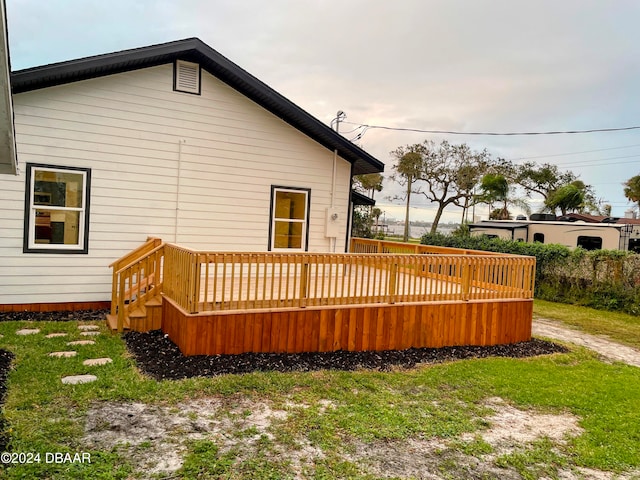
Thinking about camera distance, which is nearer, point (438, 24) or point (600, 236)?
point (438, 24)

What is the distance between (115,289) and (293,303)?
275 cm

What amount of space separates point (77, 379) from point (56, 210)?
13.2 ft

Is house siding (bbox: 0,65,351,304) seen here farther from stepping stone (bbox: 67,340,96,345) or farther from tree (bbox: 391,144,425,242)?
tree (bbox: 391,144,425,242)

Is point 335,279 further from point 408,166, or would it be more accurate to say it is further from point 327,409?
point 408,166

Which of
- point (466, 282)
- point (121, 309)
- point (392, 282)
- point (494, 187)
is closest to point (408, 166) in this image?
point (494, 187)

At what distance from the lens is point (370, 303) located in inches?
251

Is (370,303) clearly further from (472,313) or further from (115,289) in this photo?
(115,289)

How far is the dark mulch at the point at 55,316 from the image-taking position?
267 inches

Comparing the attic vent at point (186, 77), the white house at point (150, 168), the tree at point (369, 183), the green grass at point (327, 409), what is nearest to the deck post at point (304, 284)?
the green grass at point (327, 409)

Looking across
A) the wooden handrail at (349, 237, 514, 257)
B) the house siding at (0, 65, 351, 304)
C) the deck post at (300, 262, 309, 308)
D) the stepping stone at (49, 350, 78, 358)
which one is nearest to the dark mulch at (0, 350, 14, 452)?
the stepping stone at (49, 350, 78, 358)

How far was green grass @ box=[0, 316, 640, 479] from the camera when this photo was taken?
3027 millimetres

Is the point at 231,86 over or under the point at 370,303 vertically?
over

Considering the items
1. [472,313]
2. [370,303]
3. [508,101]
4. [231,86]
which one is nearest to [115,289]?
[370,303]

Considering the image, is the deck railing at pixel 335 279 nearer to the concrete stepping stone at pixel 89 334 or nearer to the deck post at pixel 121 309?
the deck post at pixel 121 309
